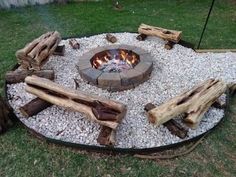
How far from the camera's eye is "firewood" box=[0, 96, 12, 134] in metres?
4.09

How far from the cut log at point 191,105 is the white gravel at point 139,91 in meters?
0.23

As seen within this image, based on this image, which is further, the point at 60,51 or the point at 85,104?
the point at 60,51

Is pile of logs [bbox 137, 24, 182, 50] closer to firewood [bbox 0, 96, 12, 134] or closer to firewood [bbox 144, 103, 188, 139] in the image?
firewood [bbox 144, 103, 188, 139]

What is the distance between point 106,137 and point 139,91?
124 cm

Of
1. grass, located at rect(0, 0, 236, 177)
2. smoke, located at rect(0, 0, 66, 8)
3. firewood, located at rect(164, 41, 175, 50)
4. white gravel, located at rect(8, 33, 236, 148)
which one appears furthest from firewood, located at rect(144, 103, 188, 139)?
smoke, located at rect(0, 0, 66, 8)

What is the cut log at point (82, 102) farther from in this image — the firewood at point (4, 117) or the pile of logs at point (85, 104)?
the firewood at point (4, 117)

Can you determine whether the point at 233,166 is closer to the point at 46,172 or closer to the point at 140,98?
the point at 140,98

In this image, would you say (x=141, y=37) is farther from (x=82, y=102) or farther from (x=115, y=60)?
(x=82, y=102)

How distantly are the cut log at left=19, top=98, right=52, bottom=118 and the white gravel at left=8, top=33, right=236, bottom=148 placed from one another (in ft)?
0.23

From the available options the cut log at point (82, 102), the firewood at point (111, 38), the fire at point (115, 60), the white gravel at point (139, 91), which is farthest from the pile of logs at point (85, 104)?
the firewood at point (111, 38)

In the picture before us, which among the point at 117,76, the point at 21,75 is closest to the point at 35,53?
the point at 21,75

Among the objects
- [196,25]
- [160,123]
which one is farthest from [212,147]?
[196,25]

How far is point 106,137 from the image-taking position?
3783mm

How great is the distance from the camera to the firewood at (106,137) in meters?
Answer: 3.75
